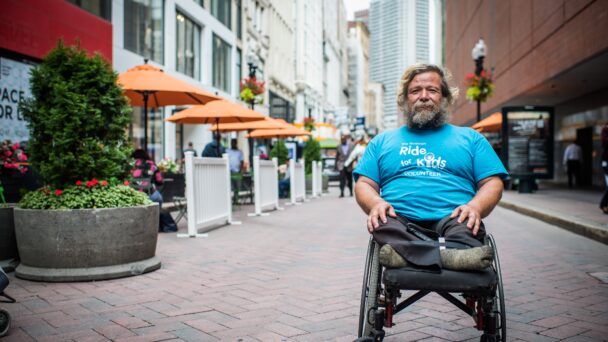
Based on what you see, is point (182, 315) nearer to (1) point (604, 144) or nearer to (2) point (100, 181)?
(2) point (100, 181)

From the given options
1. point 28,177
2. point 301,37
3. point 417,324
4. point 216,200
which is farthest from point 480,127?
point 301,37

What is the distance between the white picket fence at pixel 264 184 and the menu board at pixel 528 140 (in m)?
9.08

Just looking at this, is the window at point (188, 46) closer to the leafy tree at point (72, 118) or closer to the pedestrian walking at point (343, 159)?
the pedestrian walking at point (343, 159)

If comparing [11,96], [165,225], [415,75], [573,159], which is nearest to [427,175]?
[415,75]

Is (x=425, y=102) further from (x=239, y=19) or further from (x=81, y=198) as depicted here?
(x=239, y=19)

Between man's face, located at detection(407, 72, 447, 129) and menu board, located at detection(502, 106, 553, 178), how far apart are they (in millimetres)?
17124

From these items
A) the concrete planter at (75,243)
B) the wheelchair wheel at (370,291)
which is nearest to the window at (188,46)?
the concrete planter at (75,243)

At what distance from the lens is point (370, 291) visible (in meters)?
2.84

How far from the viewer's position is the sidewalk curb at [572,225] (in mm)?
8331

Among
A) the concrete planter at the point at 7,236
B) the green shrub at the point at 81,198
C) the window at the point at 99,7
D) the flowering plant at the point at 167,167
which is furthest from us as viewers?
the window at the point at 99,7

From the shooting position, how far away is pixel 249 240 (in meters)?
8.45

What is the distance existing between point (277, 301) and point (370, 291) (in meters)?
1.86

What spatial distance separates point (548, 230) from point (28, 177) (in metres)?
8.34

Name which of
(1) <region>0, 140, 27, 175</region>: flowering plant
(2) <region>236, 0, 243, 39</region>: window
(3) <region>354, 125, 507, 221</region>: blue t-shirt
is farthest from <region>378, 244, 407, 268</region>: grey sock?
(2) <region>236, 0, 243, 39</region>: window
